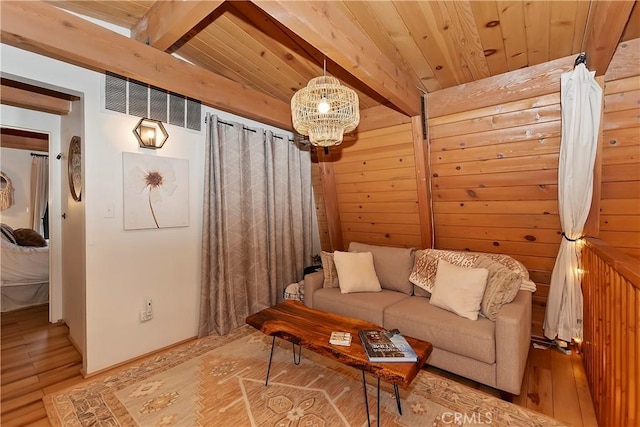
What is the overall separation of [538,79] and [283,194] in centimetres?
264

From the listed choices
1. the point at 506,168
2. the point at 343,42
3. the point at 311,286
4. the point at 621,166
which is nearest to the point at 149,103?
the point at 343,42

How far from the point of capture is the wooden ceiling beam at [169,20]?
1533 millimetres

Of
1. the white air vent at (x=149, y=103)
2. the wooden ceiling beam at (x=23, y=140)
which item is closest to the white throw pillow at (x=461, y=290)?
the white air vent at (x=149, y=103)

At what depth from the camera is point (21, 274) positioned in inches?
146

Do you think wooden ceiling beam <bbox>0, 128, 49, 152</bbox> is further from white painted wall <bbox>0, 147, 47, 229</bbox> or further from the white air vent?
the white air vent

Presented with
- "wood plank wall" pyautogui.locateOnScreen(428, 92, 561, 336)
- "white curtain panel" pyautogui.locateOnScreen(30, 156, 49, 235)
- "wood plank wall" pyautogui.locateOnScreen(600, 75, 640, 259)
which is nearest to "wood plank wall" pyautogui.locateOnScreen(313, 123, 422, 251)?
"wood plank wall" pyautogui.locateOnScreen(428, 92, 561, 336)

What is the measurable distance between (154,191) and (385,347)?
2.26m

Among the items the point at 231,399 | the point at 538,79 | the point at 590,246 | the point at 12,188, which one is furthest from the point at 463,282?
the point at 12,188

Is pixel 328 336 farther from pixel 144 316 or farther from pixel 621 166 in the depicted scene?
pixel 621 166

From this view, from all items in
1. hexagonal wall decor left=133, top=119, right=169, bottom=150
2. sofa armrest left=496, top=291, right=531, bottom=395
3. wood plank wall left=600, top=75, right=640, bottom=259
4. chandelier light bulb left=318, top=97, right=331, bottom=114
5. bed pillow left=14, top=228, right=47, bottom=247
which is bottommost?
sofa armrest left=496, top=291, right=531, bottom=395

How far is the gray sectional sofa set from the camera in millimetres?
1883

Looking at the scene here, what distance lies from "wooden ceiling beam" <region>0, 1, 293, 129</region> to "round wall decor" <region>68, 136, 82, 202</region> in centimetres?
77

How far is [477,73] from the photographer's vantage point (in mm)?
2303

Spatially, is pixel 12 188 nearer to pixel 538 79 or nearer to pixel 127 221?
pixel 127 221
